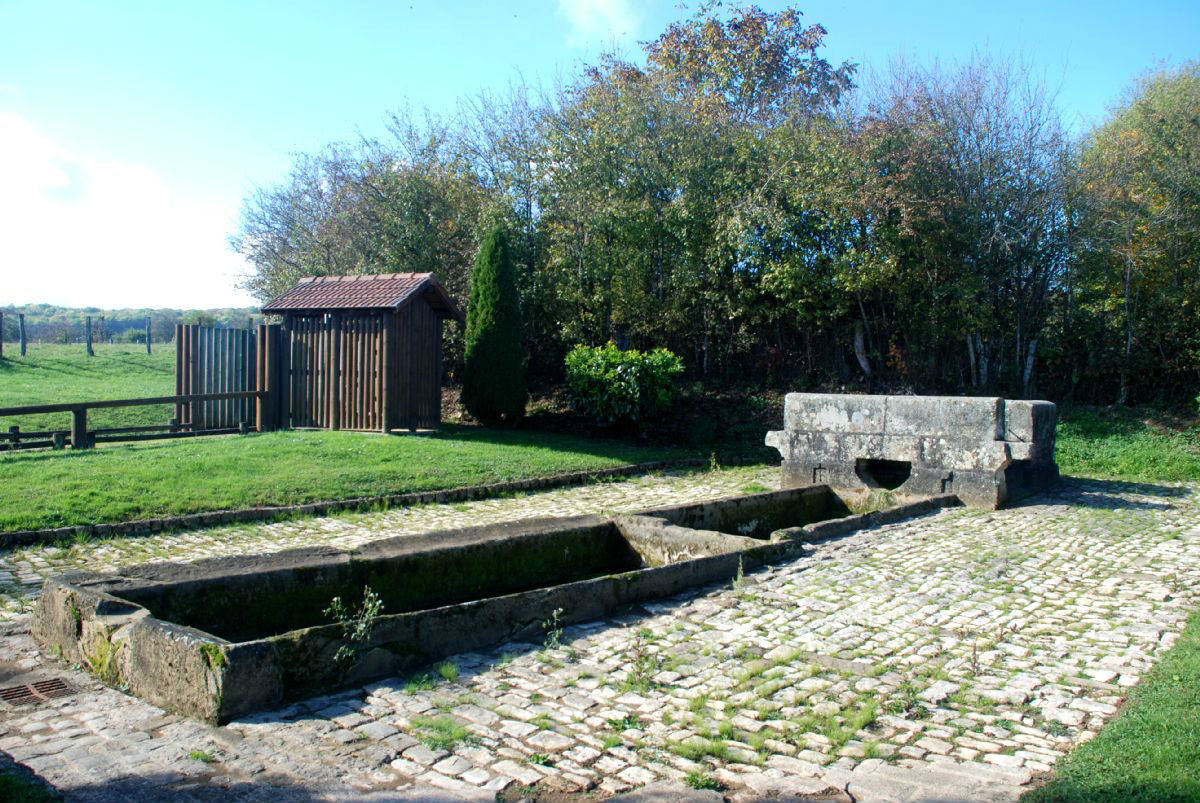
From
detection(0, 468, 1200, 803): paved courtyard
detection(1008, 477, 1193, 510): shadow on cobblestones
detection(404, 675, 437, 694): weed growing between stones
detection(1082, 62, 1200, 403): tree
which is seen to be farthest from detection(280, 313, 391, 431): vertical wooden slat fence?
detection(1082, 62, 1200, 403): tree

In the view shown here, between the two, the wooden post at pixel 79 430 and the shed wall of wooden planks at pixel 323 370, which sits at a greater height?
the shed wall of wooden planks at pixel 323 370

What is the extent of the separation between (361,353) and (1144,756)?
45.1 feet

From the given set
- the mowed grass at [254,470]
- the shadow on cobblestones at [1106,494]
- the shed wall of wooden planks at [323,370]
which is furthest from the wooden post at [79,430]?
the shadow on cobblestones at [1106,494]

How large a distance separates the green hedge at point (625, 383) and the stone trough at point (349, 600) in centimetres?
816

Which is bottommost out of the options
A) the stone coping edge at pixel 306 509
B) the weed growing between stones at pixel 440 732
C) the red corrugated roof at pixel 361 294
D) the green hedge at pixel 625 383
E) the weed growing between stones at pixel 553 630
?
the weed growing between stones at pixel 440 732

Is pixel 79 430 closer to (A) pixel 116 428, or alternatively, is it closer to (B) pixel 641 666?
(A) pixel 116 428

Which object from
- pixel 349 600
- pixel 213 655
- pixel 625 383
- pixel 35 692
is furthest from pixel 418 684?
pixel 625 383

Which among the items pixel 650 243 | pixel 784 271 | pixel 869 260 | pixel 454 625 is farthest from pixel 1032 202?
pixel 454 625

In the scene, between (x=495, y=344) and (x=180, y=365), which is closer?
(x=180, y=365)

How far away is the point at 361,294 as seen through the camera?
1608 centimetres

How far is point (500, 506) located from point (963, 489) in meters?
5.83

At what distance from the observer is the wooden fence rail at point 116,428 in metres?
12.9

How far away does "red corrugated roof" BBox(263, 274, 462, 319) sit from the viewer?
15.7 meters

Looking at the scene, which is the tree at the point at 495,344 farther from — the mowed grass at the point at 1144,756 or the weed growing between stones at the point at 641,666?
the mowed grass at the point at 1144,756
